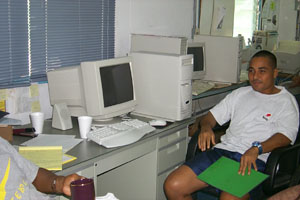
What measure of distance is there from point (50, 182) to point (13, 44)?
113 cm

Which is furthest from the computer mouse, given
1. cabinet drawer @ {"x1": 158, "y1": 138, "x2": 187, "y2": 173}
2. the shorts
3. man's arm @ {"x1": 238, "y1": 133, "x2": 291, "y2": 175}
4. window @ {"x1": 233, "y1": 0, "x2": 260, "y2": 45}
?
window @ {"x1": 233, "y1": 0, "x2": 260, "y2": 45}

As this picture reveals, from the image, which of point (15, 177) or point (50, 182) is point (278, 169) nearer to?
point (50, 182)

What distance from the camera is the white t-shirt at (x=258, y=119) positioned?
2.73 m

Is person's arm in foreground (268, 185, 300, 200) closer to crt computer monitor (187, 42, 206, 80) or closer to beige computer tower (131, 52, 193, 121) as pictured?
beige computer tower (131, 52, 193, 121)

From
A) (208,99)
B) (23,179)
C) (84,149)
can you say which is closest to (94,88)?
(84,149)

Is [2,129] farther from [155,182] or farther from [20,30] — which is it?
[155,182]

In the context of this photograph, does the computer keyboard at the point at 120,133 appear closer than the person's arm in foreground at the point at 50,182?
No

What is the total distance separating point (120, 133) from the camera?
2.56 m

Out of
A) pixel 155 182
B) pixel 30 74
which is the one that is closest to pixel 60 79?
pixel 30 74

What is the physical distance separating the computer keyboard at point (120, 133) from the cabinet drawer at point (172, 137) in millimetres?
137

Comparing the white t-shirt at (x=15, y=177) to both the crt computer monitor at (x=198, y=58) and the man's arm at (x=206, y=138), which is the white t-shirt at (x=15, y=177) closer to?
the man's arm at (x=206, y=138)

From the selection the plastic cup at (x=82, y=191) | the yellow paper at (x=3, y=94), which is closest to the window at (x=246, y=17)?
the yellow paper at (x=3, y=94)

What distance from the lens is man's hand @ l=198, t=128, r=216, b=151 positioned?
2.74 m

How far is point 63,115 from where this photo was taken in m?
2.71
